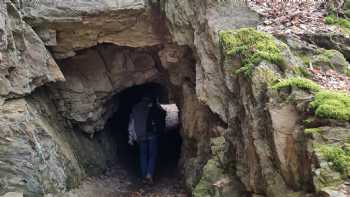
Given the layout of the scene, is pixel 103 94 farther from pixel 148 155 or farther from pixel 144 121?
pixel 148 155

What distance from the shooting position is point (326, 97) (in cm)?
478

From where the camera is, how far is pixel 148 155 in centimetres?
1095

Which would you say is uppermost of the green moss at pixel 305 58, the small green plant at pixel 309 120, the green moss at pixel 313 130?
the green moss at pixel 305 58

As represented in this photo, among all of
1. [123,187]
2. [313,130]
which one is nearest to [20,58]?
[123,187]

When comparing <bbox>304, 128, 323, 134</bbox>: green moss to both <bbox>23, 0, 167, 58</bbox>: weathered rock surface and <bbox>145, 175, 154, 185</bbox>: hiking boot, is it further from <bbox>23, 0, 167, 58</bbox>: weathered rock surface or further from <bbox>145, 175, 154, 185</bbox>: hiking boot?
<bbox>145, 175, 154, 185</bbox>: hiking boot

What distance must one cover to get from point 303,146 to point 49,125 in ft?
18.0

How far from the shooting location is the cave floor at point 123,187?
8.89 meters

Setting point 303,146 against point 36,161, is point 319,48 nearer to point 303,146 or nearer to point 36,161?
point 303,146

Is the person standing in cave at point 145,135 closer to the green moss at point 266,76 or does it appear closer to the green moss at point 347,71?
the green moss at point 266,76

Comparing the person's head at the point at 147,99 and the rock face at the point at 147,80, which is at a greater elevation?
the rock face at the point at 147,80

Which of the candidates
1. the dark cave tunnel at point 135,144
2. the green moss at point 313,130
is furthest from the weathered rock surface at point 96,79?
the green moss at point 313,130

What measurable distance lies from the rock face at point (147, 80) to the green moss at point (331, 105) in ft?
0.28

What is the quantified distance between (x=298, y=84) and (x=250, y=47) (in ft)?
4.73

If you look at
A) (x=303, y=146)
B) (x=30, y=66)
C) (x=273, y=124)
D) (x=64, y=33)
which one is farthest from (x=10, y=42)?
(x=303, y=146)
